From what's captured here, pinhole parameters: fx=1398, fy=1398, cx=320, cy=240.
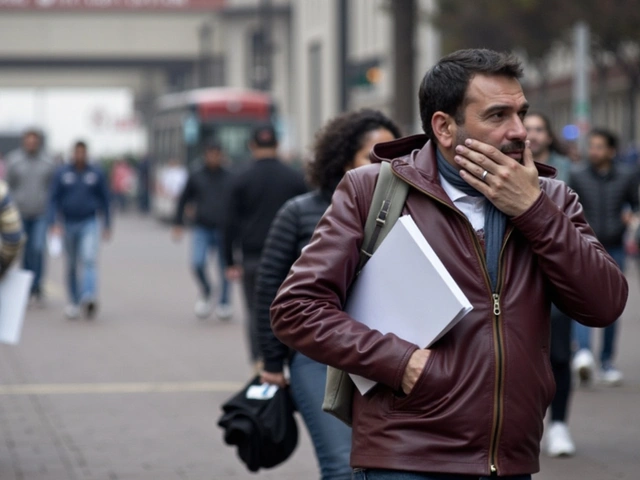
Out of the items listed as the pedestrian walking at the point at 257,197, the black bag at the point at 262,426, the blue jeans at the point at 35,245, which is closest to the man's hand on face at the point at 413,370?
the black bag at the point at 262,426

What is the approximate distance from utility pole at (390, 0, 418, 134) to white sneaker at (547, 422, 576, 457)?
9232 millimetres

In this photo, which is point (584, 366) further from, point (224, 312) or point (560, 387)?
point (224, 312)

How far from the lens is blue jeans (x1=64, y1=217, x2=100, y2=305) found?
14.0m

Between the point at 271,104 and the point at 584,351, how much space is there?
22902mm

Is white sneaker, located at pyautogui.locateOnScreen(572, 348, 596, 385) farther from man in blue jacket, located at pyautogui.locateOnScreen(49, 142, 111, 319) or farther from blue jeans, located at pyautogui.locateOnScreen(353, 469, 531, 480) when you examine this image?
blue jeans, located at pyautogui.locateOnScreen(353, 469, 531, 480)

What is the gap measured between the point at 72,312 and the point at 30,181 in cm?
207

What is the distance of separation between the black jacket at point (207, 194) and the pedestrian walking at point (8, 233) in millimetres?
7818

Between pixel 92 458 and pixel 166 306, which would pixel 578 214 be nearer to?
pixel 92 458

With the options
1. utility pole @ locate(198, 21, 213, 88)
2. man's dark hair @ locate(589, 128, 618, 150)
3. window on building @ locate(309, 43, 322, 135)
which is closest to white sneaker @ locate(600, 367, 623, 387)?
man's dark hair @ locate(589, 128, 618, 150)

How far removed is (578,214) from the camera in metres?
3.40

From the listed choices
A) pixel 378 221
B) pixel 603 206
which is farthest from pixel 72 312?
pixel 378 221

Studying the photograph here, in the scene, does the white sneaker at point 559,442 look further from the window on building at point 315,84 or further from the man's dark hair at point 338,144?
the window on building at point 315,84

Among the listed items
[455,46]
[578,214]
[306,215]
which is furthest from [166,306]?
[455,46]

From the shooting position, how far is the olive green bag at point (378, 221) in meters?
3.27
